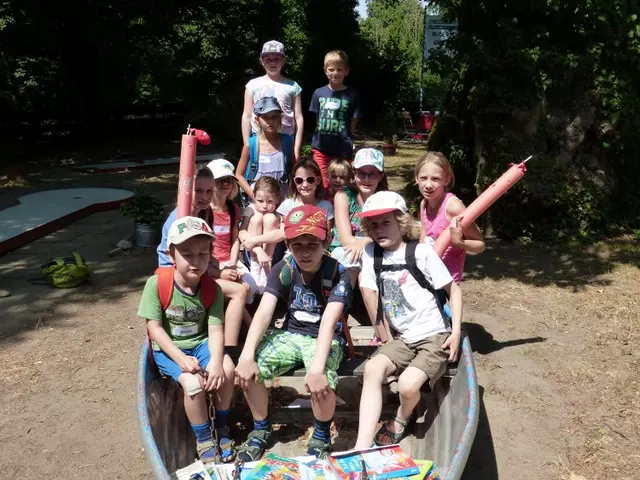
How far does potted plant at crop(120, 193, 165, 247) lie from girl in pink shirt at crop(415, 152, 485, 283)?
13.6 ft

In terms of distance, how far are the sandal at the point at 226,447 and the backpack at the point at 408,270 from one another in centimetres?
99

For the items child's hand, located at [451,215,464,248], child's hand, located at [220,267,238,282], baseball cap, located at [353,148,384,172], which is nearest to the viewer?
child's hand, located at [451,215,464,248]

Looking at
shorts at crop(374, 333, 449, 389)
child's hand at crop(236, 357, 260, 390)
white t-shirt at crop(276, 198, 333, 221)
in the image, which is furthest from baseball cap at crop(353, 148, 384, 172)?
child's hand at crop(236, 357, 260, 390)

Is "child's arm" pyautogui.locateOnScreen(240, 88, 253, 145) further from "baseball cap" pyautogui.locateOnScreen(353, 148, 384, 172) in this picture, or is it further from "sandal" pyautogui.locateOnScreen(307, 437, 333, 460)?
"sandal" pyautogui.locateOnScreen(307, 437, 333, 460)

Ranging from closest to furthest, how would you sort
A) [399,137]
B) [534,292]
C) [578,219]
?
Answer: [534,292], [578,219], [399,137]

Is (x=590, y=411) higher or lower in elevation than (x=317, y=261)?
lower

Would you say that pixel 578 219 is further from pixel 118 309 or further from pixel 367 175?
pixel 118 309

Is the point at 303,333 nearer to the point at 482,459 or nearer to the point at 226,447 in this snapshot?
the point at 226,447

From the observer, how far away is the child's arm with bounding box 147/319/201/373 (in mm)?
3076

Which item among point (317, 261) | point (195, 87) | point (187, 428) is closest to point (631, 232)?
point (317, 261)

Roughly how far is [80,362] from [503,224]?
5.22 m

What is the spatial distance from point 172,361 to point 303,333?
0.70 meters

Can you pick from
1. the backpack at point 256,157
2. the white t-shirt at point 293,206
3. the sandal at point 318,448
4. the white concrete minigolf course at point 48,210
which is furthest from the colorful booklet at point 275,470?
the white concrete minigolf course at point 48,210

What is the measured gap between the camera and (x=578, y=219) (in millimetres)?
7703
